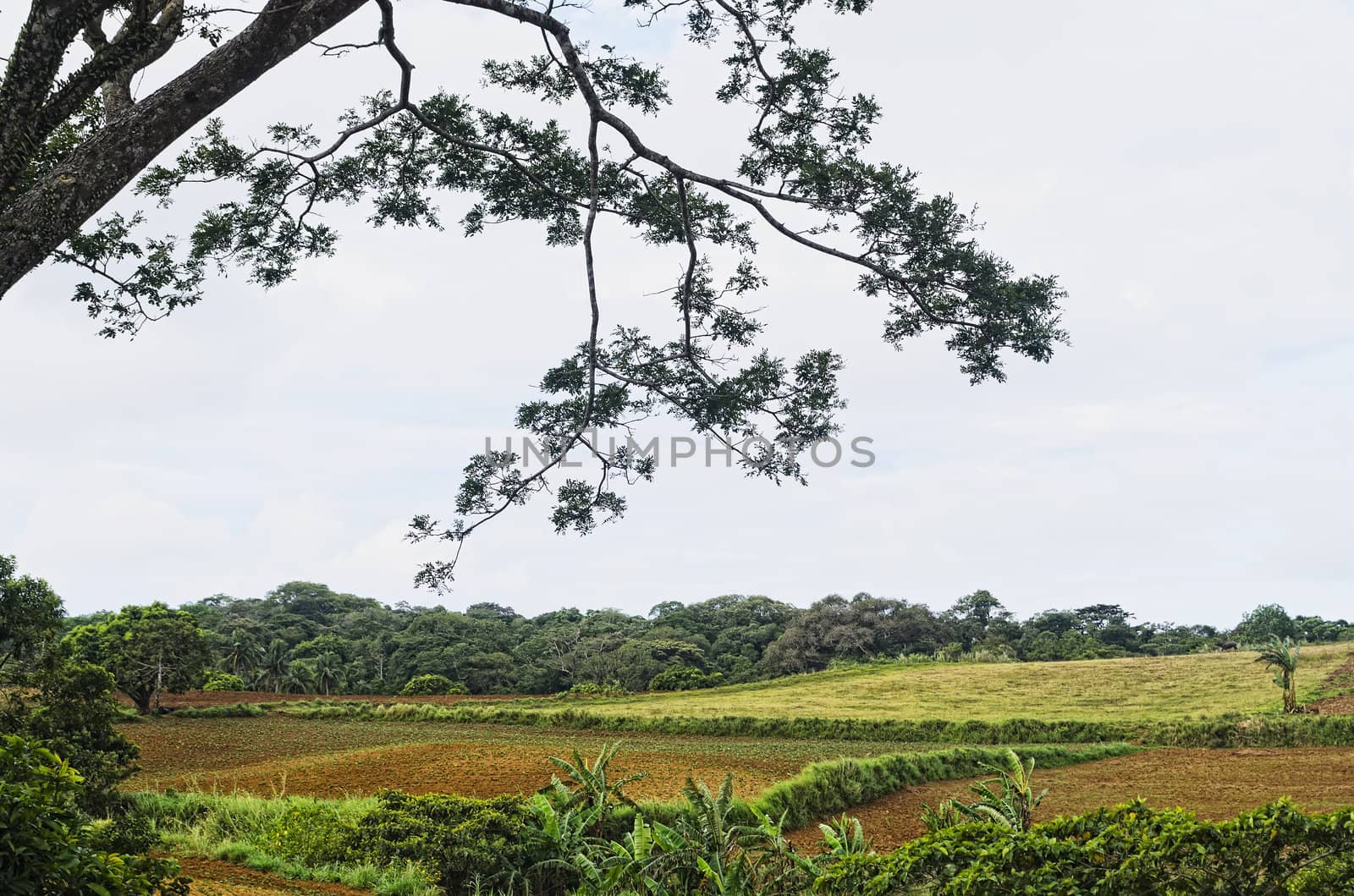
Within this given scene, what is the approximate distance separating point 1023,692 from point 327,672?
111 ft

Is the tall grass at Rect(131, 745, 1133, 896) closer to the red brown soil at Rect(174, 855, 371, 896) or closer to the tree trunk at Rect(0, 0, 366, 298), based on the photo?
the red brown soil at Rect(174, 855, 371, 896)

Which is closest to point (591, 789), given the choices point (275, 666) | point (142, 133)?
point (142, 133)

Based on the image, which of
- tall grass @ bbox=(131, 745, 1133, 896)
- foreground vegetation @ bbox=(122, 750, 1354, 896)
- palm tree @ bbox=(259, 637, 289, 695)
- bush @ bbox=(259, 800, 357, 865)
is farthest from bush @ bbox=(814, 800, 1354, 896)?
palm tree @ bbox=(259, 637, 289, 695)

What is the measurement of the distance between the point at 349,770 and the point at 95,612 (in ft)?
154

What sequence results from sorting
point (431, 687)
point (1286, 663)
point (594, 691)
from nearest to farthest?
point (1286, 663) → point (594, 691) → point (431, 687)

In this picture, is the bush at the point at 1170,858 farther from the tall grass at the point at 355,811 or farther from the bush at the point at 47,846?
the tall grass at the point at 355,811

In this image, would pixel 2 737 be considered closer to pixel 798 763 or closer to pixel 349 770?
pixel 349 770

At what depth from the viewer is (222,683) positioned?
142ft

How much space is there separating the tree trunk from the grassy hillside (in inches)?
1115

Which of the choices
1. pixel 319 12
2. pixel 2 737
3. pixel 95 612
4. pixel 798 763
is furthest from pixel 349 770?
pixel 95 612

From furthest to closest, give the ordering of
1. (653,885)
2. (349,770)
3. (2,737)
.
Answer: (349,770) → (653,885) → (2,737)

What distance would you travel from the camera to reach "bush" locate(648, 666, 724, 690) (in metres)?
48.4

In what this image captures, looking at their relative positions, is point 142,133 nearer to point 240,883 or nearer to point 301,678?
point 240,883

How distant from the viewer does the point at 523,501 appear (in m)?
7.88
